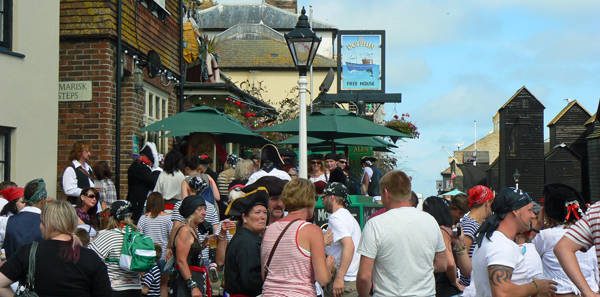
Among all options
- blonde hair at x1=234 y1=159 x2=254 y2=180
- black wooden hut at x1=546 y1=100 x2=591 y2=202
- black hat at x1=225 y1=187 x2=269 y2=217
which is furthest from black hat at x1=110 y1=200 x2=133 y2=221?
black wooden hut at x1=546 y1=100 x2=591 y2=202

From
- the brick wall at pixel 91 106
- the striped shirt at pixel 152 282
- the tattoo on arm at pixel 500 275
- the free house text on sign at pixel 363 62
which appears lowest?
the striped shirt at pixel 152 282

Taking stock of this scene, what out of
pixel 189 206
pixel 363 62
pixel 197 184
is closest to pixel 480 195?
pixel 189 206

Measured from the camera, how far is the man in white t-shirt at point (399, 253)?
4.60 m

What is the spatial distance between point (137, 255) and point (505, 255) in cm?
355

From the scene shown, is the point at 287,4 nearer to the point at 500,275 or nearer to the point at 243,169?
the point at 243,169

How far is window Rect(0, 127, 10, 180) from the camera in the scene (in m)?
10.3

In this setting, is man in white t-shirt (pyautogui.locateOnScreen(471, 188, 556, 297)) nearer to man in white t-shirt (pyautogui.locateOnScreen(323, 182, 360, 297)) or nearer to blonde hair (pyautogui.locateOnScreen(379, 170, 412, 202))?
blonde hair (pyautogui.locateOnScreen(379, 170, 412, 202))

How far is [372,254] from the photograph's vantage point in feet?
15.1

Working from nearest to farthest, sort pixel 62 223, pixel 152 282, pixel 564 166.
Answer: pixel 62 223, pixel 152 282, pixel 564 166

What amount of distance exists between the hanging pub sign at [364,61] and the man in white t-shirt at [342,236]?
74.8 feet

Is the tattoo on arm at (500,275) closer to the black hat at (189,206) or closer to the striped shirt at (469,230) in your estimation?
the striped shirt at (469,230)

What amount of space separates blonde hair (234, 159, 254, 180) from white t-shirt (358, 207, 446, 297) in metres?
5.54

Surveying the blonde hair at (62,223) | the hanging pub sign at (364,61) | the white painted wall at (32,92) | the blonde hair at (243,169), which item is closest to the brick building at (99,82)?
the white painted wall at (32,92)

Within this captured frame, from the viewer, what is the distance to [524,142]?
51.7 meters
